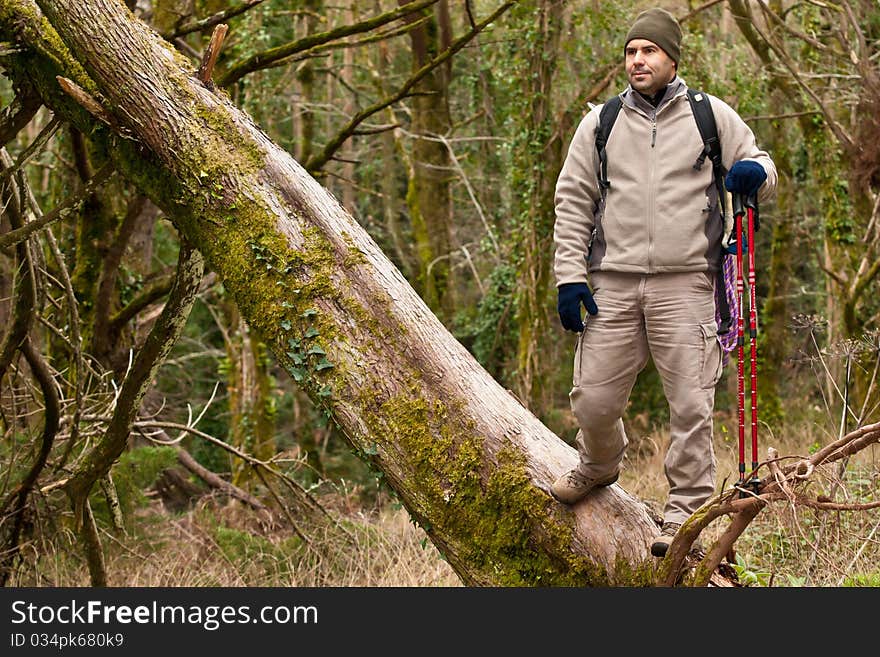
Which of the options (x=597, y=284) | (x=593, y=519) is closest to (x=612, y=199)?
(x=597, y=284)

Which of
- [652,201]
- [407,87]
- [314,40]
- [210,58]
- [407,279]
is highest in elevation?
[314,40]

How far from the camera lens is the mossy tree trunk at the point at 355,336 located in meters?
3.68

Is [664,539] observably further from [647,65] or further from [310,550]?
[310,550]

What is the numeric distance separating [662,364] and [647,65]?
1047 millimetres

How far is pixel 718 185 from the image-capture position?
11.8 ft

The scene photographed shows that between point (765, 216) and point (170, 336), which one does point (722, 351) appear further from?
point (765, 216)

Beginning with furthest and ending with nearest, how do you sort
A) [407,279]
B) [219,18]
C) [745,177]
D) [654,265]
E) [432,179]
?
[432,179] < [407,279] < [219,18] < [654,265] < [745,177]

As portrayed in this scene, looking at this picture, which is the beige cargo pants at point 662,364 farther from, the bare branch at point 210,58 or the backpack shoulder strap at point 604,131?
the bare branch at point 210,58

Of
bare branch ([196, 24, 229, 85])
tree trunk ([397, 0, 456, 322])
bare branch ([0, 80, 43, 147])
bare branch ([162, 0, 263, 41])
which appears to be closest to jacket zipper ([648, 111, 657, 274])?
bare branch ([196, 24, 229, 85])

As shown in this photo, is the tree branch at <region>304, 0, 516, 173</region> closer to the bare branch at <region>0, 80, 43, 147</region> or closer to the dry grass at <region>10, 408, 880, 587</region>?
the bare branch at <region>0, 80, 43, 147</region>

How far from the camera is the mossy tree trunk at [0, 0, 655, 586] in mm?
3684

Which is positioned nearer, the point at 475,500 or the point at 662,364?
the point at 662,364

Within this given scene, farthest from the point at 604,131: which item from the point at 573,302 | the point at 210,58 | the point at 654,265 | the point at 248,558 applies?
A: the point at 248,558

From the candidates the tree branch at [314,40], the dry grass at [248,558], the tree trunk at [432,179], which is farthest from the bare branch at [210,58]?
the tree trunk at [432,179]
